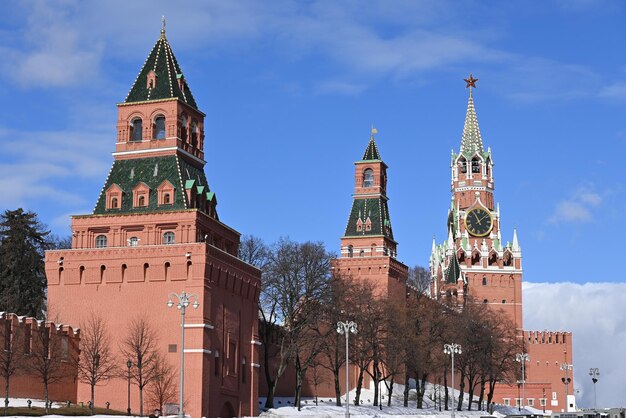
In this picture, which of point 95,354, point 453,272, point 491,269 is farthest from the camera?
point 491,269

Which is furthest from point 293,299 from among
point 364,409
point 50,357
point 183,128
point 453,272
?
point 453,272

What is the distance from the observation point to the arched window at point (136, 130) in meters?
87.4

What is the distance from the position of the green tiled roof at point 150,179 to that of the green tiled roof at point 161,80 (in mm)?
5137

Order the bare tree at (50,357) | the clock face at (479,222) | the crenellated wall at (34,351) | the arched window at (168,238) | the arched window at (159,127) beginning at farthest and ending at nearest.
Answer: the clock face at (479,222) < the arched window at (159,127) < the arched window at (168,238) < the bare tree at (50,357) < the crenellated wall at (34,351)

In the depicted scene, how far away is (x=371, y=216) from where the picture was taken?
127 metres

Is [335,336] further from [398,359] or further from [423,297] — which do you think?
[423,297]

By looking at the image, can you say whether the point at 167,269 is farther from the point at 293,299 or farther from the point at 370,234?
the point at 370,234

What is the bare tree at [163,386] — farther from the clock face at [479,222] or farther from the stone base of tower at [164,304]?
the clock face at [479,222]

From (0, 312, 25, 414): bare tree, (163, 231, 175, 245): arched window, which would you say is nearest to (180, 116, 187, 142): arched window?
(163, 231, 175, 245): arched window

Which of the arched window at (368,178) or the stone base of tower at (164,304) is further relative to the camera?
the arched window at (368,178)

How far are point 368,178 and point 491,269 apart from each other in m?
55.9

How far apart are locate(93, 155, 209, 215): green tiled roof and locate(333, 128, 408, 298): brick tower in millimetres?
41893

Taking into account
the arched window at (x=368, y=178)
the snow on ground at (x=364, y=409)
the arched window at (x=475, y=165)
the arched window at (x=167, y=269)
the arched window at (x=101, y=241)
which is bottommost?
the snow on ground at (x=364, y=409)

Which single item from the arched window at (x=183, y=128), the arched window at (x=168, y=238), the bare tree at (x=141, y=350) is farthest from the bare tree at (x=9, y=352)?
the arched window at (x=183, y=128)
